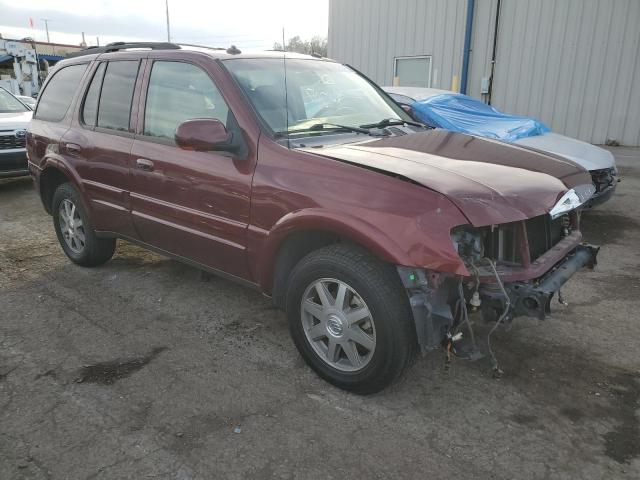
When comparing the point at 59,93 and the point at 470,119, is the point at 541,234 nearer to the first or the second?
the point at 59,93

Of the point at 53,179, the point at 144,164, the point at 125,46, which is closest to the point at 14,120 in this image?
the point at 53,179

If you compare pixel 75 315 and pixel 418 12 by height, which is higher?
pixel 418 12

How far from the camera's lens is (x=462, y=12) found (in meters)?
12.6

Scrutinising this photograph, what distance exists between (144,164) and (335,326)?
1863 mm

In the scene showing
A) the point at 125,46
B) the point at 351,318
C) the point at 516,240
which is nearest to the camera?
the point at 516,240

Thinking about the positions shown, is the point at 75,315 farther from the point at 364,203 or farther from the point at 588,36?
the point at 588,36

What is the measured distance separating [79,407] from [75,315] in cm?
128

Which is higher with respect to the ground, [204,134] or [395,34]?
[395,34]

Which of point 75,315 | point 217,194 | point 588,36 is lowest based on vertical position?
point 75,315

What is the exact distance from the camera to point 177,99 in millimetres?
3549

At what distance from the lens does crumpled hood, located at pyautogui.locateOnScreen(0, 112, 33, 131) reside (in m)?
8.13

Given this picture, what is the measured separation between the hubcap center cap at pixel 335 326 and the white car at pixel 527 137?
3681 mm

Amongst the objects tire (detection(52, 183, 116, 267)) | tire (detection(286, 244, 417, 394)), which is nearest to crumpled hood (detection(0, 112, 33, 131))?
tire (detection(52, 183, 116, 267))

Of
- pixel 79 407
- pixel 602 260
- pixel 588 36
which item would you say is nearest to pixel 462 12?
pixel 588 36
